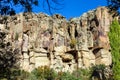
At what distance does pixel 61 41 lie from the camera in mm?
48375

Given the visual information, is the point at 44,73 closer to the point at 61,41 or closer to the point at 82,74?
the point at 82,74

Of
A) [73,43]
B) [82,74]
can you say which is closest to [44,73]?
[82,74]

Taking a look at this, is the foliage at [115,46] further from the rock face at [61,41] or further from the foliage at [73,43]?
the foliage at [73,43]

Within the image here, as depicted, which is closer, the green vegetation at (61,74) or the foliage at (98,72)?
the green vegetation at (61,74)

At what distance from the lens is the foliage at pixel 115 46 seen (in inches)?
1499

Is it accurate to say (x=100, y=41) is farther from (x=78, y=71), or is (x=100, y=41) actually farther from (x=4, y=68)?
(x=4, y=68)

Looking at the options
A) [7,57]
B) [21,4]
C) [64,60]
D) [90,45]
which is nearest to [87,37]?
[90,45]

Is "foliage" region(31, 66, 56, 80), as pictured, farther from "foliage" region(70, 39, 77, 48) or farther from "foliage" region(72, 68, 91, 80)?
"foliage" region(70, 39, 77, 48)

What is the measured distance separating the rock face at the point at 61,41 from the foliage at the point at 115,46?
550cm

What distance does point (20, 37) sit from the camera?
47969 millimetres

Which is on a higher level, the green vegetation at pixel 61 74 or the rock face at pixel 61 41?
the rock face at pixel 61 41

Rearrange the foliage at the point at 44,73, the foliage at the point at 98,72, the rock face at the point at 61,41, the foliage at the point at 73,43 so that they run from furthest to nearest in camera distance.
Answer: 1. the foliage at the point at 73,43
2. the rock face at the point at 61,41
3. the foliage at the point at 98,72
4. the foliage at the point at 44,73

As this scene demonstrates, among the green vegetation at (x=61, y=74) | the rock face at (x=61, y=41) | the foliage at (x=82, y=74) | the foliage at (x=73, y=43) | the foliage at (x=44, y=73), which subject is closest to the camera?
the green vegetation at (x=61, y=74)

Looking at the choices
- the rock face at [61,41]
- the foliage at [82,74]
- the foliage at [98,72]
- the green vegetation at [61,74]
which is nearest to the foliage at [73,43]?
the rock face at [61,41]
